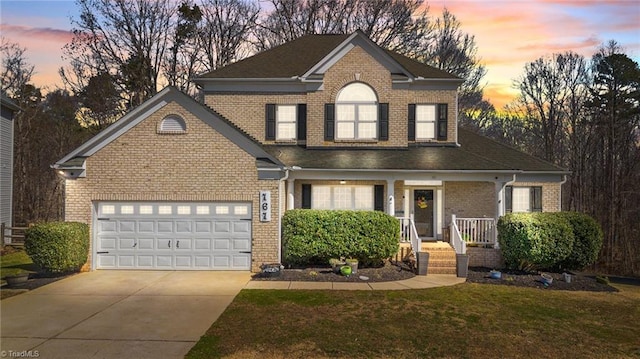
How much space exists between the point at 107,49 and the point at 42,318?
25.5 meters

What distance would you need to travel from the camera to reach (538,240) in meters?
13.6

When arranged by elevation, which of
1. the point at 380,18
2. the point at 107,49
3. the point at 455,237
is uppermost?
the point at 380,18

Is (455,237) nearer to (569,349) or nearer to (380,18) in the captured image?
(569,349)

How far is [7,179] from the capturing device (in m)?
25.0

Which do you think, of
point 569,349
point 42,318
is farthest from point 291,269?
point 569,349

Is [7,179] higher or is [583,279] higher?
[7,179]

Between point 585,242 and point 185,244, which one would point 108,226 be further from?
point 585,242

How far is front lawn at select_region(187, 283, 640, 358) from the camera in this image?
279 inches

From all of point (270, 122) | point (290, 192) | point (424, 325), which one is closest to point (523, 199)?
point (290, 192)

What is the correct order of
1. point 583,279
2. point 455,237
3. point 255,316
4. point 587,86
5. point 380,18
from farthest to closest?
point 380,18 → point 587,86 → point 455,237 → point 583,279 → point 255,316

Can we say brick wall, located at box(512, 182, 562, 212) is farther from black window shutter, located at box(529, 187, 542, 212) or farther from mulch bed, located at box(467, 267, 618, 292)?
mulch bed, located at box(467, 267, 618, 292)

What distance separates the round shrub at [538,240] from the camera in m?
13.6

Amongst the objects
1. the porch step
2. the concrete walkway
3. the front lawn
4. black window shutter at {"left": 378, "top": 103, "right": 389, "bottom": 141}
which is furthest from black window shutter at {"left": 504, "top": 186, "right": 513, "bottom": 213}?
the front lawn

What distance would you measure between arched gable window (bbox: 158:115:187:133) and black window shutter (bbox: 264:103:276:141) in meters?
5.11
